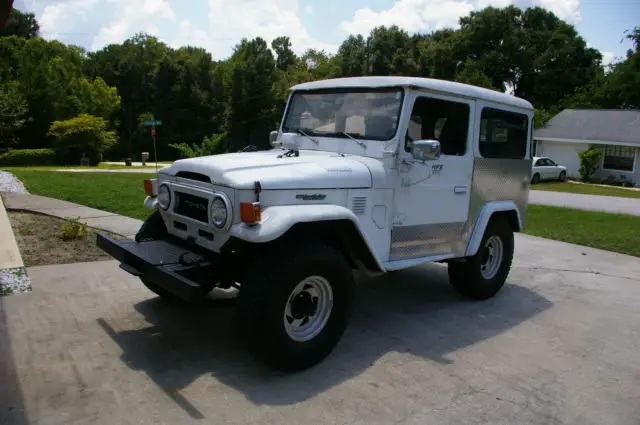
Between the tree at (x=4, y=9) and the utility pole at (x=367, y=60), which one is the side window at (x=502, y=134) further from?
the utility pole at (x=367, y=60)

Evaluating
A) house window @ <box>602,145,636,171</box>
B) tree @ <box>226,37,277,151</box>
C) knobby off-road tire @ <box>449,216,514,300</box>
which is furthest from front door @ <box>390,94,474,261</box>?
tree @ <box>226,37,277,151</box>

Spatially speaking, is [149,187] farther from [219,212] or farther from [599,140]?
[599,140]

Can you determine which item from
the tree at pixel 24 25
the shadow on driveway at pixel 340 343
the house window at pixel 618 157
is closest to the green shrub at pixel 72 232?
the shadow on driveway at pixel 340 343

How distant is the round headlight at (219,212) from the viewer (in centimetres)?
385

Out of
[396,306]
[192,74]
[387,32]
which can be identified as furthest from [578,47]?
[396,306]

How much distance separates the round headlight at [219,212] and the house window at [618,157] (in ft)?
103

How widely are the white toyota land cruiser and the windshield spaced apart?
0.5 inches

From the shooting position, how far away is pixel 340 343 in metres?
4.61

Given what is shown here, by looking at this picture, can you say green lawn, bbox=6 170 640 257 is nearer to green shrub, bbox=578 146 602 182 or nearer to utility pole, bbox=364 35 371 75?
green shrub, bbox=578 146 602 182

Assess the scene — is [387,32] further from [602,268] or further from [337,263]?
[337,263]

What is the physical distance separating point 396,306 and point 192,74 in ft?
169

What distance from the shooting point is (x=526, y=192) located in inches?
252

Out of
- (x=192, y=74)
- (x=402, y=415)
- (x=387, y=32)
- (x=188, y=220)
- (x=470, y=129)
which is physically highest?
(x=387, y=32)

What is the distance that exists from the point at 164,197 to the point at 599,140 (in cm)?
3109
